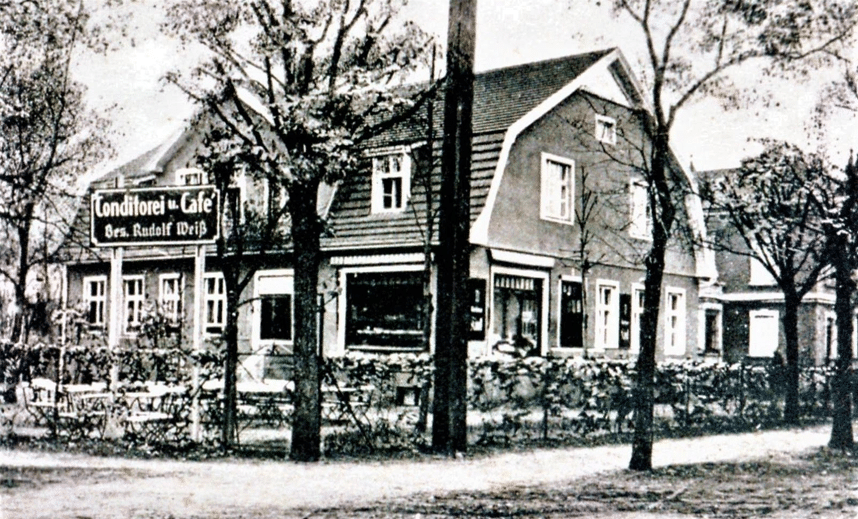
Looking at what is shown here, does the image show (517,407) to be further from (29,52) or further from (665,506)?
(29,52)

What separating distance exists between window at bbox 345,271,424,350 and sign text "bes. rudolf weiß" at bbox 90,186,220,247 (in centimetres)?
713

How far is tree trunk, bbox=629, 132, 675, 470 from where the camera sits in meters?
10.5

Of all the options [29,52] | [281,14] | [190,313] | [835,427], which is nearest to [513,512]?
[281,14]

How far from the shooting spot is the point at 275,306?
66.2 feet

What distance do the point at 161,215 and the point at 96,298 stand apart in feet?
32.5

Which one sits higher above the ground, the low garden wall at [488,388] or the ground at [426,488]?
the low garden wall at [488,388]

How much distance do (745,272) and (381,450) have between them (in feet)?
50.7

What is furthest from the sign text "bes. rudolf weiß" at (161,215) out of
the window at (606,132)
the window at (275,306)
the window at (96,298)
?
the window at (96,298)

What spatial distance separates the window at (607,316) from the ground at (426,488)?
9.37m

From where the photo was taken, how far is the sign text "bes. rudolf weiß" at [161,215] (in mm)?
11203

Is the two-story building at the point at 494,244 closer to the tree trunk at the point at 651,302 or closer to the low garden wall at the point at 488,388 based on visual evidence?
the low garden wall at the point at 488,388

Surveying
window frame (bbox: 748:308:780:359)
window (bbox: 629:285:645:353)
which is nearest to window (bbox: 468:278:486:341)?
window (bbox: 629:285:645:353)

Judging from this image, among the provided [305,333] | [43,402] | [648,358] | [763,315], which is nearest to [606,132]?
[763,315]

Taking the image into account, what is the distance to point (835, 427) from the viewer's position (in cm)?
1302
